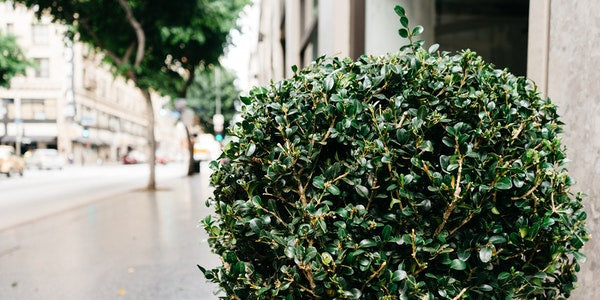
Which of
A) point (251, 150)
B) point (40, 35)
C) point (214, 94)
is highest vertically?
point (40, 35)

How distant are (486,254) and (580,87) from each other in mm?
1448

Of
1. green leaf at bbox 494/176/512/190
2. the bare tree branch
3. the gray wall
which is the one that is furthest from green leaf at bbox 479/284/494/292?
the bare tree branch

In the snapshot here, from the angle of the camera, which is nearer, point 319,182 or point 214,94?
point 319,182

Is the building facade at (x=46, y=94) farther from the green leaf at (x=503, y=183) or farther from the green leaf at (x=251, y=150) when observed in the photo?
the green leaf at (x=503, y=183)

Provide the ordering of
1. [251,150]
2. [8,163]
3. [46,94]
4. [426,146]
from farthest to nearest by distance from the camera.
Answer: [46,94]
[8,163]
[251,150]
[426,146]

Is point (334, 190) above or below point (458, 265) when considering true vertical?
above

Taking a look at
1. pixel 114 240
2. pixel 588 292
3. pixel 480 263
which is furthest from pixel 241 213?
pixel 114 240

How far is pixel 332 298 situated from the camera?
1924mm

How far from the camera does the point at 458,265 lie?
1.84 metres

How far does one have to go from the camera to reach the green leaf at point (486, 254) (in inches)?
71.1

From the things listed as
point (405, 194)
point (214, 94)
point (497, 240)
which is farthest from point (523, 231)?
point (214, 94)

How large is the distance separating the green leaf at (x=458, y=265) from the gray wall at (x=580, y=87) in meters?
1.16

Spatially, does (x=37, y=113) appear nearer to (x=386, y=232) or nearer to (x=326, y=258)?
(x=326, y=258)

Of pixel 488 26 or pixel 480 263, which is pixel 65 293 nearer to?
pixel 480 263
